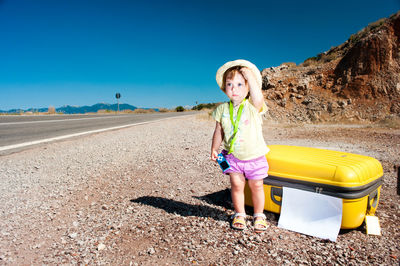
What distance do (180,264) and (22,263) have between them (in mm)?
1172

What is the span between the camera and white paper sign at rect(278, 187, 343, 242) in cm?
214

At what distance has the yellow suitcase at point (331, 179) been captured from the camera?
2.09 meters

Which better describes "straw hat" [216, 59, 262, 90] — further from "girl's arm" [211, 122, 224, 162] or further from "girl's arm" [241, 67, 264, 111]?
"girl's arm" [211, 122, 224, 162]

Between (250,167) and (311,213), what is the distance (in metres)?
0.71

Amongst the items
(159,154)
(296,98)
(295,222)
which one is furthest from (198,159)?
(296,98)

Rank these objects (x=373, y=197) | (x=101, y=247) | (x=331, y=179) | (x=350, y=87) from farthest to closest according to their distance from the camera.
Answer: (x=350, y=87)
(x=373, y=197)
(x=331, y=179)
(x=101, y=247)

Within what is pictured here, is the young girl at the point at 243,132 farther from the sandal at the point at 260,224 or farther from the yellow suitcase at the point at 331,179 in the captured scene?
the yellow suitcase at the point at 331,179

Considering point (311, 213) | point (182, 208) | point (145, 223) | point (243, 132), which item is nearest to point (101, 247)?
point (145, 223)

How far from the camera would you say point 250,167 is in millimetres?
2262

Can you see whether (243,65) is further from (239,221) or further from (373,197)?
(373,197)

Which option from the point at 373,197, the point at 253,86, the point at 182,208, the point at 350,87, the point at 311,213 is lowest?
the point at 182,208

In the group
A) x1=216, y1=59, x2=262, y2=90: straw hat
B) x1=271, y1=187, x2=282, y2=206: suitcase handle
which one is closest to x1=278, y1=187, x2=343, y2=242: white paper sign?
x1=271, y1=187, x2=282, y2=206: suitcase handle

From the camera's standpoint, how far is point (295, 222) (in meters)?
2.32

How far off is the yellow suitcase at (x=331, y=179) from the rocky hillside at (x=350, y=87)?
41.8 feet
